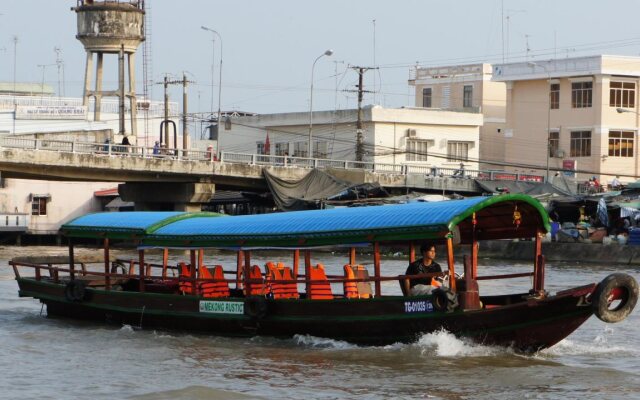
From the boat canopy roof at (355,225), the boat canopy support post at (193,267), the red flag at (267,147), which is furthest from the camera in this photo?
the red flag at (267,147)

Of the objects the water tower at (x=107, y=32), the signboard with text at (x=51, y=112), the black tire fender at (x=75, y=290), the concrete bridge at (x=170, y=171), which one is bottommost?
the black tire fender at (x=75, y=290)

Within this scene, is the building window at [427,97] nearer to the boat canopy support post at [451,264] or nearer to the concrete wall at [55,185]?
the concrete wall at [55,185]

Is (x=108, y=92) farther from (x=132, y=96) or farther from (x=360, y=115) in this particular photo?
(x=360, y=115)

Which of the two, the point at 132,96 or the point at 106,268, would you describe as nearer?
the point at 106,268

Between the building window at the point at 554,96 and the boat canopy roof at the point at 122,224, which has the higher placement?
the building window at the point at 554,96

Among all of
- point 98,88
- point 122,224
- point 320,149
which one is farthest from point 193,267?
point 98,88

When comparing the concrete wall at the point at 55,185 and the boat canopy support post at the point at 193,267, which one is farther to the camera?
the concrete wall at the point at 55,185

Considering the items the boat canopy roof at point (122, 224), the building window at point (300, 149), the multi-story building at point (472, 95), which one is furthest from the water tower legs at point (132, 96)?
the boat canopy roof at point (122, 224)

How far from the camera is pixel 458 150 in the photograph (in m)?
56.2

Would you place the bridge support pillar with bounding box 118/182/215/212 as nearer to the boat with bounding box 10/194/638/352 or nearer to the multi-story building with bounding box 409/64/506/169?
the multi-story building with bounding box 409/64/506/169

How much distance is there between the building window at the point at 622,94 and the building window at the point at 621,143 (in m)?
1.27

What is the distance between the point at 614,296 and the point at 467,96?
1913 inches

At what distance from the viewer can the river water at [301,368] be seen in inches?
541

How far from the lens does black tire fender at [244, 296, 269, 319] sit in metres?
16.8
